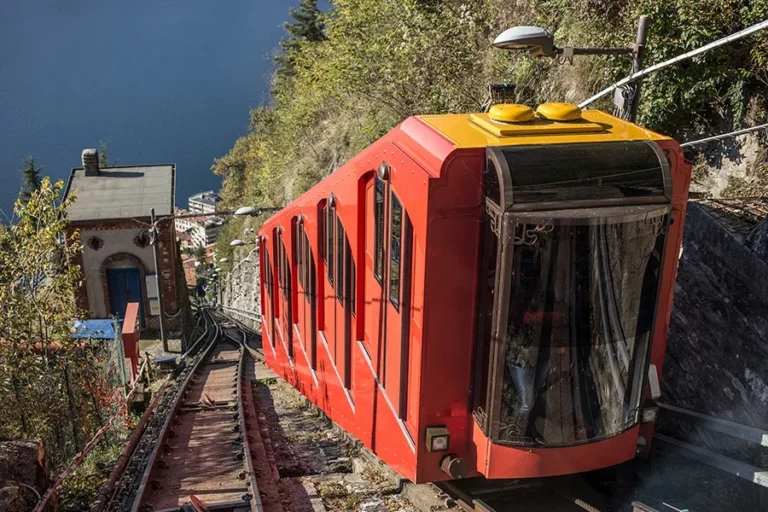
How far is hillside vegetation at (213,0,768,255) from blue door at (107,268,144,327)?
31.5ft

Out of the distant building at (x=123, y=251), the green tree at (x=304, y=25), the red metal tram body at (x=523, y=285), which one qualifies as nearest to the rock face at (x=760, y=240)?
the red metal tram body at (x=523, y=285)

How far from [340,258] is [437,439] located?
2633mm

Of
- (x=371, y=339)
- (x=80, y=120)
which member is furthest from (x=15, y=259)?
(x=80, y=120)

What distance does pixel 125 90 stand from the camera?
154 metres

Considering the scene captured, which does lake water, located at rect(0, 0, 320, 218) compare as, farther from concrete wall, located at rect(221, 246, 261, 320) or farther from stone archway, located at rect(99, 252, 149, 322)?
stone archway, located at rect(99, 252, 149, 322)

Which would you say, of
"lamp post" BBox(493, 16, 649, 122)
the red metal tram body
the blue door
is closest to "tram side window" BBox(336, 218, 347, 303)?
the red metal tram body

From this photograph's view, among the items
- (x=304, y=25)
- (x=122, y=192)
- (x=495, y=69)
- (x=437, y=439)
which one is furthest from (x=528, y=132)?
(x=304, y=25)

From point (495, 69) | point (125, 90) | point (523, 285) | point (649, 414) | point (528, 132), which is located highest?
point (125, 90)

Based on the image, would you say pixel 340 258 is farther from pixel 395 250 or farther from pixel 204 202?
pixel 204 202

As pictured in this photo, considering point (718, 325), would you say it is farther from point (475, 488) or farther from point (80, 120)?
point (80, 120)

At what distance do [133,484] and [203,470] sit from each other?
102 cm

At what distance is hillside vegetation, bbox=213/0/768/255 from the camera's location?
10.5 meters

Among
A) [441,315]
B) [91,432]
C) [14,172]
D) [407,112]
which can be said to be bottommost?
[91,432]

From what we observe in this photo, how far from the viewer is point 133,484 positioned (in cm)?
790
